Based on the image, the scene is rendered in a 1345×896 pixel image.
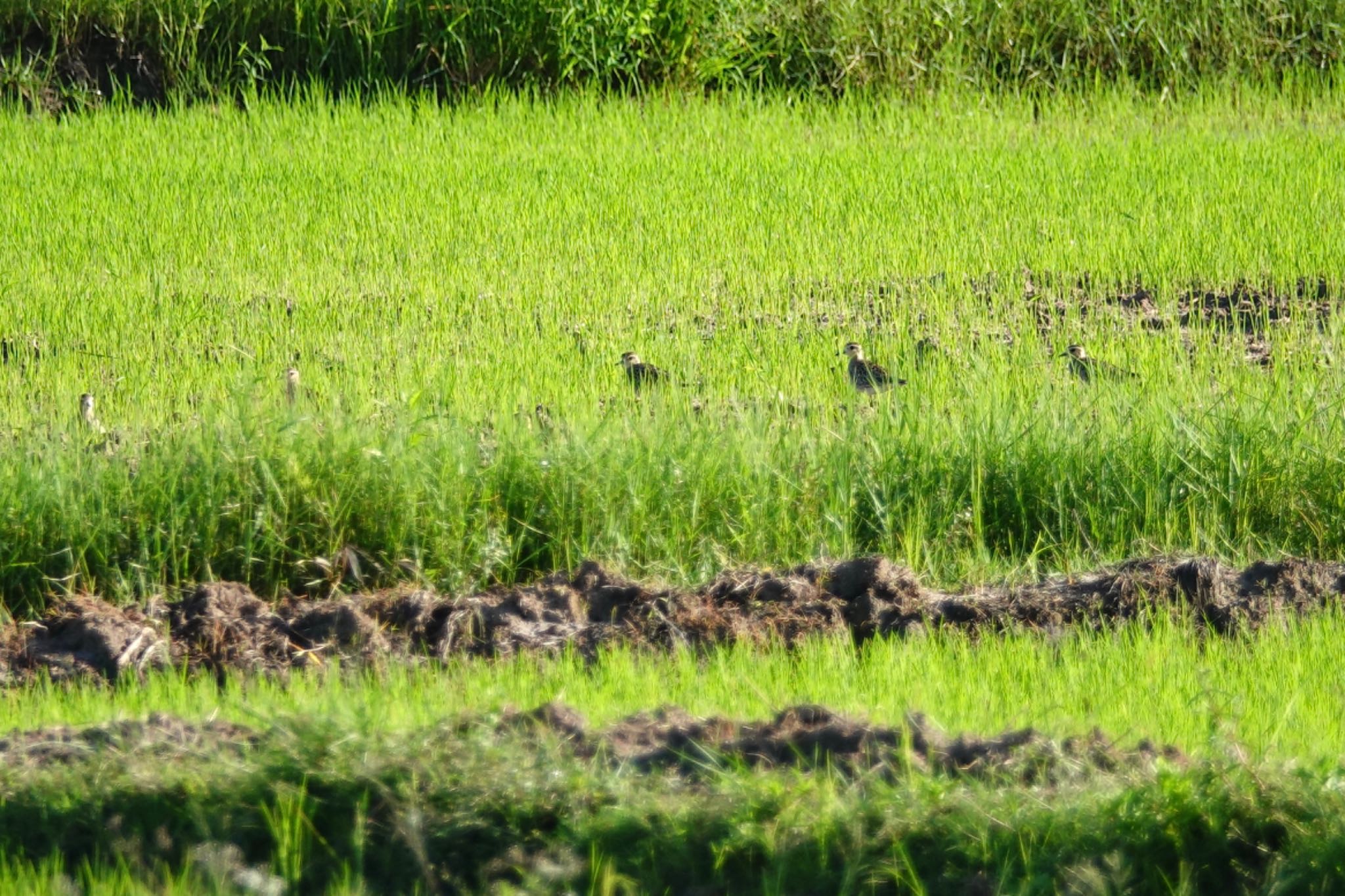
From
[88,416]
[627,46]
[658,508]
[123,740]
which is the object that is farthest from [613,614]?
[627,46]

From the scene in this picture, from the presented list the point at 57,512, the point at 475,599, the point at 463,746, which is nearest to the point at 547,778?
the point at 463,746

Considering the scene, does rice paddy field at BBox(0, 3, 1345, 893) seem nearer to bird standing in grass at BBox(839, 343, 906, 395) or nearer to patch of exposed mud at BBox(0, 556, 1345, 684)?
patch of exposed mud at BBox(0, 556, 1345, 684)

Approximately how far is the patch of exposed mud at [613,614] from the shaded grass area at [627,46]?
22.4 feet

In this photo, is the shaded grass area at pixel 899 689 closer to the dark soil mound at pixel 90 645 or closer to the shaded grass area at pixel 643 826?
the dark soil mound at pixel 90 645

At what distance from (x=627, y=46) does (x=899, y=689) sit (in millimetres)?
7959

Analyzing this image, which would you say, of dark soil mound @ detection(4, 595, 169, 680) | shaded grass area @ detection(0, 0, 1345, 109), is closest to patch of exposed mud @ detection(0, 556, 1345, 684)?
dark soil mound @ detection(4, 595, 169, 680)

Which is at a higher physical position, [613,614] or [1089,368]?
[1089,368]

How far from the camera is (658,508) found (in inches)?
181

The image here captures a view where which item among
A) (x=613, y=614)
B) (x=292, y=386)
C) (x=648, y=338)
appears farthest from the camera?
(x=648, y=338)

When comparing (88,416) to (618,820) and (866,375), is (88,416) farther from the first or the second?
(618,820)

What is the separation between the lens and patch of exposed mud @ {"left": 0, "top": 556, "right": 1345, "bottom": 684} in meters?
3.89

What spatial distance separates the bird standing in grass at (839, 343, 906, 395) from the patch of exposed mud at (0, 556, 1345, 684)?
4.60 feet

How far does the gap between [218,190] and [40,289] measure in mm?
1675

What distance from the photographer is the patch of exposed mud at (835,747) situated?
9.40ft
